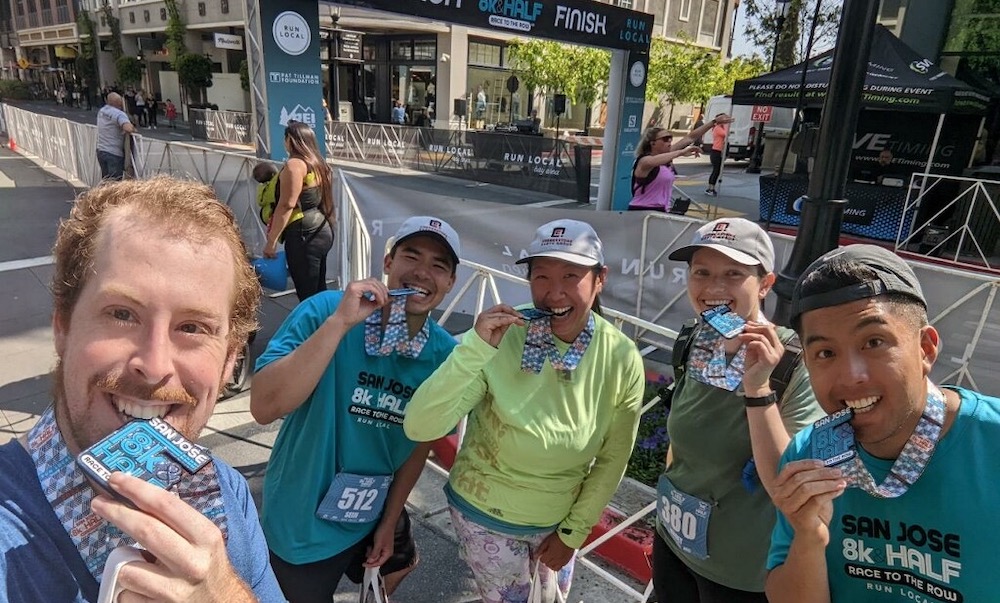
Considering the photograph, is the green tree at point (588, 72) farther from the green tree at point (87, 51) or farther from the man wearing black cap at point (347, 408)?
the green tree at point (87, 51)

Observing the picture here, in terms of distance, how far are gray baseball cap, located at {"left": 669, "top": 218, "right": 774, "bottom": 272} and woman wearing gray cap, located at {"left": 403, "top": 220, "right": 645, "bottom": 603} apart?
1.27 ft

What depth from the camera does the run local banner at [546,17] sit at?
9.24m

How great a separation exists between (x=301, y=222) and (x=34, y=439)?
4.76 metres

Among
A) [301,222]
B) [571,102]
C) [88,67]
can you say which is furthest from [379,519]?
[88,67]

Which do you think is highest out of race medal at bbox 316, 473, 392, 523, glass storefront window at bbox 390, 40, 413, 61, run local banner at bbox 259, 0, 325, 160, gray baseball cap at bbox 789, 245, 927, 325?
glass storefront window at bbox 390, 40, 413, 61

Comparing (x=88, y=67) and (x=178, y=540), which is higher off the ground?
(x=88, y=67)

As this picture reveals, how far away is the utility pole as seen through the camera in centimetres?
335

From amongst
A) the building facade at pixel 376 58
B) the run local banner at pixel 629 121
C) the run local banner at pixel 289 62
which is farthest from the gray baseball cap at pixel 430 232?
the building facade at pixel 376 58

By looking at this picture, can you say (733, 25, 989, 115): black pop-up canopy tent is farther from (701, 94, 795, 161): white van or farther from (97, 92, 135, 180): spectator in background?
(701, 94, 795, 161): white van

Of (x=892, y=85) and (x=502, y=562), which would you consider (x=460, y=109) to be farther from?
(x=502, y=562)

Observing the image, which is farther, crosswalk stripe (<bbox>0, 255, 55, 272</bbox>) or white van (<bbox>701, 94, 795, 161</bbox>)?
white van (<bbox>701, 94, 795, 161</bbox>)

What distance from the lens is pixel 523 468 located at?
2.01m

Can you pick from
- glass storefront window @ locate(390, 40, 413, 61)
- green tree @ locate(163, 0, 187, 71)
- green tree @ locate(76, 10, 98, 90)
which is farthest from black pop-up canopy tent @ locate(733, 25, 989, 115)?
green tree @ locate(76, 10, 98, 90)

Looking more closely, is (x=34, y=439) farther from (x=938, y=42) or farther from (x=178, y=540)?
(x=938, y=42)
